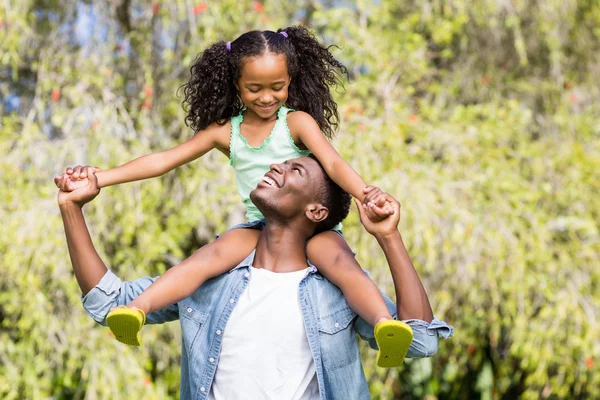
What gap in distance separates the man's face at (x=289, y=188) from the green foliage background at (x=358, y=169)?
2.28 metres

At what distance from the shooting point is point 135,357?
176 inches

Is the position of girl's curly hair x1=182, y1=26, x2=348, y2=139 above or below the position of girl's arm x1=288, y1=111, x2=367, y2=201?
above

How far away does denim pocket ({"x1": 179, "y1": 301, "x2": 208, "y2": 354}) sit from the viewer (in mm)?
2033

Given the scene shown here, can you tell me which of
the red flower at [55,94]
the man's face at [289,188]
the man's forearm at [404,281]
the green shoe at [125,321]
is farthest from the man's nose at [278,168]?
the red flower at [55,94]

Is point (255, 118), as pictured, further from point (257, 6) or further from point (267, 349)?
point (257, 6)

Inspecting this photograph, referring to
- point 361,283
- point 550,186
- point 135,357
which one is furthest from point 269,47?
point 550,186

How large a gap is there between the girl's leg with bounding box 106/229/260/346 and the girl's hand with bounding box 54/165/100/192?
0.28 metres

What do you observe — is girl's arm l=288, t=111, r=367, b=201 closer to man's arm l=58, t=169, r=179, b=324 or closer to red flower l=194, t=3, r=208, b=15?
man's arm l=58, t=169, r=179, b=324


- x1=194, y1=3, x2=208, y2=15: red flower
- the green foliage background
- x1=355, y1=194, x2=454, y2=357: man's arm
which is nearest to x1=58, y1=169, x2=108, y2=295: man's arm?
x1=355, y1=194, x2=454, y2=357: man's arm

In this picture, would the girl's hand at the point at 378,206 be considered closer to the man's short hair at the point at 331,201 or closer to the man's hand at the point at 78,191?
the man's short hair at the point at 331,201

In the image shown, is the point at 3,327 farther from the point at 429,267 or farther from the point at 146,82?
the point at 429,267

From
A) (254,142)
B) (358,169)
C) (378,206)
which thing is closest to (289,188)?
(254,142)

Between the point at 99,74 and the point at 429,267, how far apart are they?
1.93 metres

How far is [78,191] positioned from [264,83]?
48 centimetres
